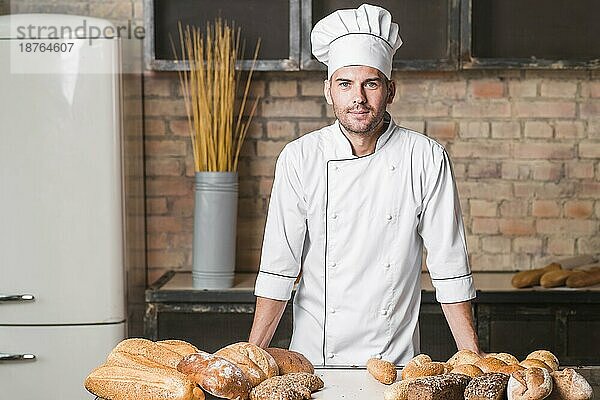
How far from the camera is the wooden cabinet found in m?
3.39

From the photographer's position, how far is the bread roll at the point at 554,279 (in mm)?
3441

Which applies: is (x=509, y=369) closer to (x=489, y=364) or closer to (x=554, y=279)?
(x=489, y=364)

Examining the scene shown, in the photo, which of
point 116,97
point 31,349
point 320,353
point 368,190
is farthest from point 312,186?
point 31,349

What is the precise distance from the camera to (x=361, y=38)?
2270mm

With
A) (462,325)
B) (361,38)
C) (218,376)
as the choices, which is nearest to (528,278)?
(462,325)

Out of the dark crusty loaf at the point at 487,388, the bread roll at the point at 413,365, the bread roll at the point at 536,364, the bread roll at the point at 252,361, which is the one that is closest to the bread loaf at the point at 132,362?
the bread roll at the point at 252,361

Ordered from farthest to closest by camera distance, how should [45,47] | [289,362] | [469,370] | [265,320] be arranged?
[45,47] → [265,320] → [289,362] → [469,370]

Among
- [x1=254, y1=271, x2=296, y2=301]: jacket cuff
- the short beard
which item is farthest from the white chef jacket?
the short beard

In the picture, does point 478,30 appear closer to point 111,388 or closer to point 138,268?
point 138,268

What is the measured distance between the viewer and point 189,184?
153 inches

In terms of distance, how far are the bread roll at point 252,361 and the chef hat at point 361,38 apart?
0.82 metres

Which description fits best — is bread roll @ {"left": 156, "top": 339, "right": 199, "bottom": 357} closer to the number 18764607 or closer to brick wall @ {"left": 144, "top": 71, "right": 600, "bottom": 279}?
the number 18764607

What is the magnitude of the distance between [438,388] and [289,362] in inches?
12.9

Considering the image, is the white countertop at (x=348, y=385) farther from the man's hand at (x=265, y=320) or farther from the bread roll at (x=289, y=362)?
the man's hand at (x=265, y=320)
